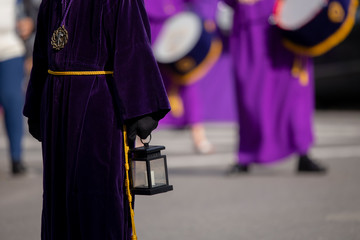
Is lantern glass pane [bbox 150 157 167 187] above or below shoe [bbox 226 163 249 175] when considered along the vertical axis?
above

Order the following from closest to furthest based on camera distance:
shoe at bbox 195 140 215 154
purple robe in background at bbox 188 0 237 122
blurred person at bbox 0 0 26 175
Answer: blurred person at bbox 0 0 26 175 < shoe at bbox 195 140 215 154 < purple robe in background at bbox 188 0 237 122

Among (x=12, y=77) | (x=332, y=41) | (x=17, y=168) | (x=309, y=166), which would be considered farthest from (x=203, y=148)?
(x=332, y=41)

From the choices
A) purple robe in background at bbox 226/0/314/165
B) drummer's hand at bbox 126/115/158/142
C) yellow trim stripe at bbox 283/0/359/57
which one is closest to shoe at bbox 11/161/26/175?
Result: purple robe in background at bbox 226/0/314/165

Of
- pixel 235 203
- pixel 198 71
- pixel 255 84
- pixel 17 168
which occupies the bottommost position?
pixel 235 203

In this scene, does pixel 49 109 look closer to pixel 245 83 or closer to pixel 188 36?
pixel 245 83

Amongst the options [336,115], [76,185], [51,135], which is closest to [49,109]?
[51,135]

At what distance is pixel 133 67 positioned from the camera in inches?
113

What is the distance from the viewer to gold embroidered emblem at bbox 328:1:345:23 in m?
5.91

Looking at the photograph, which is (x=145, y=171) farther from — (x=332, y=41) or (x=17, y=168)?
(x=17, y=168)

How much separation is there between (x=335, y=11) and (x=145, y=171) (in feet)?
11.3

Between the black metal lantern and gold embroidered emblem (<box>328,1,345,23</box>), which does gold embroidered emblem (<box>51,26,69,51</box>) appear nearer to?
the black metal lantern

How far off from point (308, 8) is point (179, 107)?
2.80 meters

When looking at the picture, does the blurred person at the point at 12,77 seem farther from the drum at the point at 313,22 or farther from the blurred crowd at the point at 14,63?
the drum at the point at 313,22

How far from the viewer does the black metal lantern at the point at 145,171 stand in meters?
2.91
